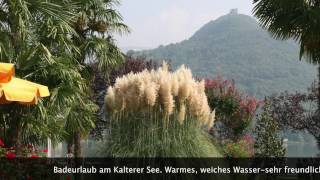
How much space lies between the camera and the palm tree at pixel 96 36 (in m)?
12.6

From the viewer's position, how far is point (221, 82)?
18266mm

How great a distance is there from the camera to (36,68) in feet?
29.2

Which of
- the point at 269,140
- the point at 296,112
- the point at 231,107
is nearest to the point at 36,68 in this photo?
the point at 269,140

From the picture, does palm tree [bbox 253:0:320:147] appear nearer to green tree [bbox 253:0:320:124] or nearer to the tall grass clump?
green tree [bbox 253:0:320:124]

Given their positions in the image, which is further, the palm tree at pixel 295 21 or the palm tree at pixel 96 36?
the palm tree at pixel 96 36

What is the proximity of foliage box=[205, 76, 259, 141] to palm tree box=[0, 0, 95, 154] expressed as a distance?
843 cm

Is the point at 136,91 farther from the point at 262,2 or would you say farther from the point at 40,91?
the point at 262,2

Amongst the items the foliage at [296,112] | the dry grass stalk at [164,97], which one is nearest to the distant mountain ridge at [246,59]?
the foliage at [296,112]

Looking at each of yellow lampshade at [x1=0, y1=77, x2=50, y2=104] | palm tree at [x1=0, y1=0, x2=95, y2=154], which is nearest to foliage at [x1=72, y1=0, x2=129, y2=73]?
palm tree at [x1=0, y1=0, x2=95, y2=154]

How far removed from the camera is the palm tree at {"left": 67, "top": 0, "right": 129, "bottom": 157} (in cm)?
1257

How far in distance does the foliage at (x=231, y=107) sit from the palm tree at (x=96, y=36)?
4.99 meters

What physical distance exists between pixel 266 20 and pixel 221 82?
27.4 feet

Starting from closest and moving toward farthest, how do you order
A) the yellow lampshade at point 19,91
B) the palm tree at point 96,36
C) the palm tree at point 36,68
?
1. the yellow lampshade at point 19,91
2. the palm tree at point 36,68
3. the palm tree at point 96,36

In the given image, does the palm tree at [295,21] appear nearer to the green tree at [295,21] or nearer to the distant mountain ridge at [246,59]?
the green tree at [295,21]
